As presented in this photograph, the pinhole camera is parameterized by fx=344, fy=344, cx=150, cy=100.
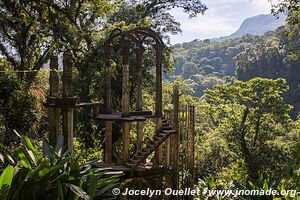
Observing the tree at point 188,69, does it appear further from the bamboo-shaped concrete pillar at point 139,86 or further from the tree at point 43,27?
the bamboo-shaped concrete pillar at point 139,86

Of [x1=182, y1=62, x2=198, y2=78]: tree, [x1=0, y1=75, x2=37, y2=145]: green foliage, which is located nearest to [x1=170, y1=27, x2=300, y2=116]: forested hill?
[x1=182, y1=62, x2=198, y2=78]: tree

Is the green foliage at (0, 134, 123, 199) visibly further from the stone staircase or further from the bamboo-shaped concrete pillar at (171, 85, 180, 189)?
the bamboo-shaped concrete pillar at (171, 85, 180, 189)

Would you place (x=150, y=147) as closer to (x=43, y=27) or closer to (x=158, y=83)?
(x=158, y=83)

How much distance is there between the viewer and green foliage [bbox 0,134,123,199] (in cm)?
243

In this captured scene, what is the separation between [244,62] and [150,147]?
30750mm

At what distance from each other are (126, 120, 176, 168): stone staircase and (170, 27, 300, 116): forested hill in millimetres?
3638

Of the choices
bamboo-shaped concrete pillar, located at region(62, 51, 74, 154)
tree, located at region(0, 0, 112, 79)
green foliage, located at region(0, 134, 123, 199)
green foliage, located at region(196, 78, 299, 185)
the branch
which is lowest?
green foliage, located at region(196, 78, 299, 185)

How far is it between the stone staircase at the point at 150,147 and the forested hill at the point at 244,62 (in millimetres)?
3638

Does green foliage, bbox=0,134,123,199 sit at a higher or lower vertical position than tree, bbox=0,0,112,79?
lower

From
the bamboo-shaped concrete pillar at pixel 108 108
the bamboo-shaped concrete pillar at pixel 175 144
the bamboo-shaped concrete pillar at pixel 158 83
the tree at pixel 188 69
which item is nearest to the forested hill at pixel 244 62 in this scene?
the tree at pixel 188 69

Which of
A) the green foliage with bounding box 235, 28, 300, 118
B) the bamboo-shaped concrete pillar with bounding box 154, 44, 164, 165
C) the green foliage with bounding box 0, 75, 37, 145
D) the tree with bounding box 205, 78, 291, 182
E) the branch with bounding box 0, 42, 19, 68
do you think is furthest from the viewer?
the green foliage with bounding box 235, 28, 300, 118

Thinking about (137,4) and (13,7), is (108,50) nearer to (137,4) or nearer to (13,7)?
(13,7)

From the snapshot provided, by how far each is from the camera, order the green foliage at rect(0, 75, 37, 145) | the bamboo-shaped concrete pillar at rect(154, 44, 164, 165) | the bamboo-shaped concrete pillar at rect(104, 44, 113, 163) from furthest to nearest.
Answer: the green foliage at rect(0, 75, 37, 145) < the bamboo-shaped concrete pillar at rect(154, 44, 164, 165) < the bamboo-shaped concrete pillar at rect(104, 44, 113, 163)

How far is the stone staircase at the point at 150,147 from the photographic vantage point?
4.76 meters
